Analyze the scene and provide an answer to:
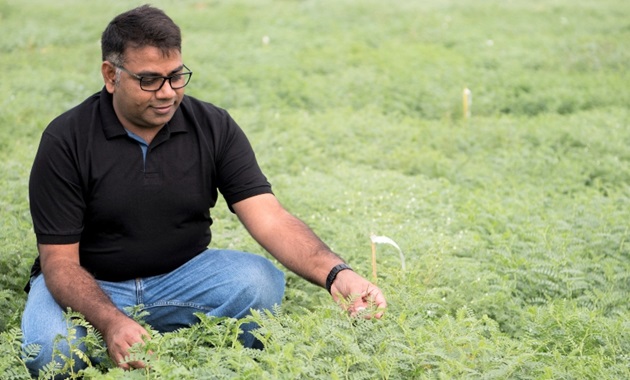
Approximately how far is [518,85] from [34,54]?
726cm

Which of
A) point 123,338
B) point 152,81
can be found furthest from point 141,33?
point 123,338

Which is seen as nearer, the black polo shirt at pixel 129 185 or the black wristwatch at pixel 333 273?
the black wristwatch at pixel 333 273

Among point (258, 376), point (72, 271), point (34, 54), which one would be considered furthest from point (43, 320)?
point (34, 54)

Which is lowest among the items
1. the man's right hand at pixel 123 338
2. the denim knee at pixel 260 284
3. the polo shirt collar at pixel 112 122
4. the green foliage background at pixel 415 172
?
the green foliage background at pixel 415 172

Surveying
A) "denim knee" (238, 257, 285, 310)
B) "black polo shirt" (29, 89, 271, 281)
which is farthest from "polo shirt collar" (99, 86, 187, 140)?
"denim knee" (238, 257, 285, 310)

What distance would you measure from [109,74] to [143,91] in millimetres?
234

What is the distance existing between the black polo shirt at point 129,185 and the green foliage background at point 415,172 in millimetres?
504

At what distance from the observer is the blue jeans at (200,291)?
4215 millimetres

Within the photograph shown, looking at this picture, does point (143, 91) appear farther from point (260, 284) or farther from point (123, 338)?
point (123, 338)

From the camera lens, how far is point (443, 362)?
3537 mm

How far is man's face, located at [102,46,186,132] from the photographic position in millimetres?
4121

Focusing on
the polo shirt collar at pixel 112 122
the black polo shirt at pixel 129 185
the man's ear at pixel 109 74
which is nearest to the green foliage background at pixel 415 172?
the black polo shirt at pixel 129 185

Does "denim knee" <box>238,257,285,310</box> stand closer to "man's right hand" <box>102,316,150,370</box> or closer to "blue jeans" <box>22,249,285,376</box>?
"blue jeans" <box>22,249,285,376</box>

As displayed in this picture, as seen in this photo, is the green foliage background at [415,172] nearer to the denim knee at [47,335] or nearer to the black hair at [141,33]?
the denim knee at [47,335]
